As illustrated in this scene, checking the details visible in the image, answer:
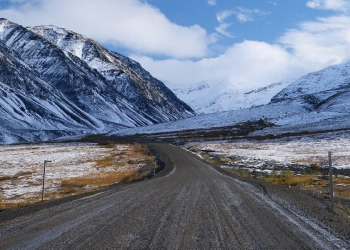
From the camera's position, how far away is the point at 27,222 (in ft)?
37.7

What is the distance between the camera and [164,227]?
11.1 m

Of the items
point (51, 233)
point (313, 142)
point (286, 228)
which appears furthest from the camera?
point (313, 142)

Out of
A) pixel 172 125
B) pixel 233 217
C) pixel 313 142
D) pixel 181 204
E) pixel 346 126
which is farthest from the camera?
pixel 172 125

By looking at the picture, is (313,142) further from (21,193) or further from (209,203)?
(209,203)

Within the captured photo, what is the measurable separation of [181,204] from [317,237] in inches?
241

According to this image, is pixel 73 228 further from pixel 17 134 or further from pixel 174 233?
pixel 17 134

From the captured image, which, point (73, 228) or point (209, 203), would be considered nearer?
point (73, 228)

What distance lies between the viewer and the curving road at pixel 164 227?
9.43 metres

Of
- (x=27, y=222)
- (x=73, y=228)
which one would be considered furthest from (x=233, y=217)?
(x=27, y=222)

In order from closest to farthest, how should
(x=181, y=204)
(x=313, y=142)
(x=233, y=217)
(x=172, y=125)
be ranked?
(x=233, y=217)
(x=181, y=204)
(x=313, y=142)
(x=172, y=125)

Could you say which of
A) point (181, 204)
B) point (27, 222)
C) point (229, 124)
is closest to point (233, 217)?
point (181, 204)

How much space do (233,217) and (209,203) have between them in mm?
2964

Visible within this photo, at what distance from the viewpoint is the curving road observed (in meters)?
9.43

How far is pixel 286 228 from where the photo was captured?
37.2 ft
